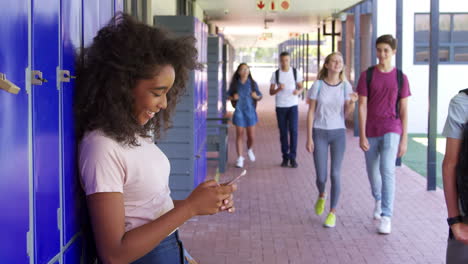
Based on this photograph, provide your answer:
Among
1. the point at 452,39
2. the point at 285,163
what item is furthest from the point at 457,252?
the point at 452,39

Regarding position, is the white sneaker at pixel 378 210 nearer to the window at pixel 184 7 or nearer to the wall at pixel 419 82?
the window at pixel 184 7

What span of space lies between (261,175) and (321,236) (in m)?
3.53

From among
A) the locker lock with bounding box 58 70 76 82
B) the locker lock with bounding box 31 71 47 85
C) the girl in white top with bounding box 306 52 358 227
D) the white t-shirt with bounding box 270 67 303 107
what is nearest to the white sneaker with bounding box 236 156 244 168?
the white t-shirt with bounding box 270 67 303 107

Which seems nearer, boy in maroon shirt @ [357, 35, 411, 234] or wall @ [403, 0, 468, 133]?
boy in maroon shirt @ [357, 35, 411, 234]

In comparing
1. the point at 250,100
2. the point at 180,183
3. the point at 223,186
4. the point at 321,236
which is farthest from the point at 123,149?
the point at 250,100

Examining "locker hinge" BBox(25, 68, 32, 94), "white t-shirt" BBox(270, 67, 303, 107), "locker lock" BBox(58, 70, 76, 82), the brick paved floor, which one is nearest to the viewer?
"locker hinge" BBox(25, 68, 32, 94)

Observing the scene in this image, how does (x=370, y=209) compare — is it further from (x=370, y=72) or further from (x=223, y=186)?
(x=223, y=186)

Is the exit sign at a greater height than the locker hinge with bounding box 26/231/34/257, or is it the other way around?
the exit sign

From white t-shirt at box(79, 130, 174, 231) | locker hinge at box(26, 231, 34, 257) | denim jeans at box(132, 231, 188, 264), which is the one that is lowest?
denim jeans at box(132, 231, 188, 264)

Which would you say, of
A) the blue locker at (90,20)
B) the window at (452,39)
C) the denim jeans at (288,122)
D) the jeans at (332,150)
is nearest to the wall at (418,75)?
the window at (452,39)

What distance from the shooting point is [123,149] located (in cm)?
193

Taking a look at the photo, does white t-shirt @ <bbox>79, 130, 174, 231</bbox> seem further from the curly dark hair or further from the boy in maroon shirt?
the boy in maroon shirt

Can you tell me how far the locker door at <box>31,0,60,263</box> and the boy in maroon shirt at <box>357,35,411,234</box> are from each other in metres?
4.44

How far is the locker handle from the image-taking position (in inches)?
52.6
